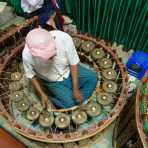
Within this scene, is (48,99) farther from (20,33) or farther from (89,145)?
(20,33)

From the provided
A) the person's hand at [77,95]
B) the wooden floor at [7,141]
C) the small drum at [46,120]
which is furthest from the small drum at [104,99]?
the wooden floor at [7,141]

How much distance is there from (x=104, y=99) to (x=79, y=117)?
252 millimetres

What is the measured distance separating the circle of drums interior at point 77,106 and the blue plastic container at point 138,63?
0.90ft

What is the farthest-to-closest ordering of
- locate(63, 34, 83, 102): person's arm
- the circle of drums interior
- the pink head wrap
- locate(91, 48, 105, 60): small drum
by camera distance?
1. locate(91, 48, 105, 60): small drum
2. the circle of drums interior
3. locate(63, 34, 83, 102): person's arm
4. the pink head wrap

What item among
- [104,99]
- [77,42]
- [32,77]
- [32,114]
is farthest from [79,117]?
[77,42]

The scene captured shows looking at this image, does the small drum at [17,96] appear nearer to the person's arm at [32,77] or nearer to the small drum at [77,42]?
the person's arm at [32,77]

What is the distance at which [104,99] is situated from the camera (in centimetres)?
237

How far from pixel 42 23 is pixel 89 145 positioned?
1.20 meters

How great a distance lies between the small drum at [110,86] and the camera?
2.42 meters

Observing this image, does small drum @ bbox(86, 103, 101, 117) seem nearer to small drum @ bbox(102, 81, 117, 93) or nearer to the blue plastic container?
small drum @ bbox(102, 81, 117, 93)

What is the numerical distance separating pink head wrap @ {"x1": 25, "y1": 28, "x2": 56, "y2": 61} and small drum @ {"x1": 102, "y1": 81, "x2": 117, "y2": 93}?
0.74 meters

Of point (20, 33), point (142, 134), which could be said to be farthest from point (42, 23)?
point (142, 134)

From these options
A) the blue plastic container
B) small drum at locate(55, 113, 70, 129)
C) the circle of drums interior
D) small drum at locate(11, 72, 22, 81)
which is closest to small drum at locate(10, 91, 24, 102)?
the circle of drums interior

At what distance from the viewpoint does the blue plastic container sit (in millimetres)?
2721
